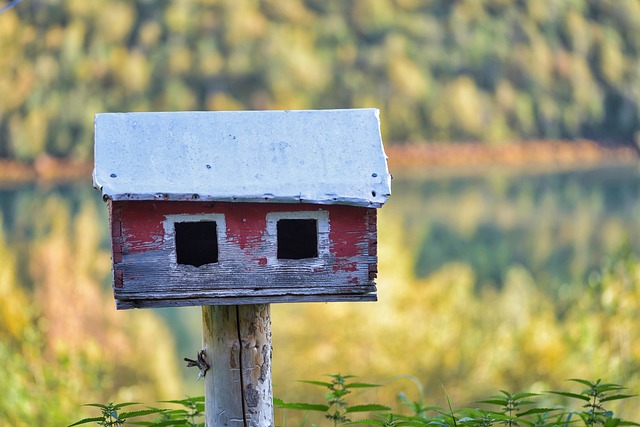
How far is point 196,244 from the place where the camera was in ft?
7.32

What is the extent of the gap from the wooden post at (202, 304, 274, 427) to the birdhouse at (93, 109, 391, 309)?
0.56 ft

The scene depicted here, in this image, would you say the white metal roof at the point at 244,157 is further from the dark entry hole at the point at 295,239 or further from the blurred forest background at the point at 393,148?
the blurred forest background at the point at 393,148

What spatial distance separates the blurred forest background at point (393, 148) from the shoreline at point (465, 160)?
3cm

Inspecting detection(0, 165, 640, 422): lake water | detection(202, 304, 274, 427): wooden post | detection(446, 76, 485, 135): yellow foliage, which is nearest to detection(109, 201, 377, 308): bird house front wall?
detection(202, 304, 274, 427): wooden post

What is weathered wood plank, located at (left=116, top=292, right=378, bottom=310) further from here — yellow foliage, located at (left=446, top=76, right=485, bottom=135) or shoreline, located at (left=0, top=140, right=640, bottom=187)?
yellow foliage, located at (left=446, top=76, right=485, bottom=135)

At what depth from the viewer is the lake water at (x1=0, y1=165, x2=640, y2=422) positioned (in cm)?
818

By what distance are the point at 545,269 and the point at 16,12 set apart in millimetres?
7029

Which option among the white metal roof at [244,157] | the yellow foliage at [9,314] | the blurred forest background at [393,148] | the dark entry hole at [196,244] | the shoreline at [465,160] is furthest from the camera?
the shoreline at [465,160]

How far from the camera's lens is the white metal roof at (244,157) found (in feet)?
6.54

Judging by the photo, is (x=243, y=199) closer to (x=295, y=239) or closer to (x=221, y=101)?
(x=295, y=239)

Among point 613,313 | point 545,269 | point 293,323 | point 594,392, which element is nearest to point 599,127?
point 545,269

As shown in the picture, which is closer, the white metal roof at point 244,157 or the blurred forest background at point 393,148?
the white metal roof at point 244,157

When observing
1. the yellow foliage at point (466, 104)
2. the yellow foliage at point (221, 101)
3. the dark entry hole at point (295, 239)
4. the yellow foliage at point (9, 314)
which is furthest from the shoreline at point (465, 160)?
the dark entry hole at point (295, 239)

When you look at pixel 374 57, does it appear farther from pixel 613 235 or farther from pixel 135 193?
pixel 135 193
